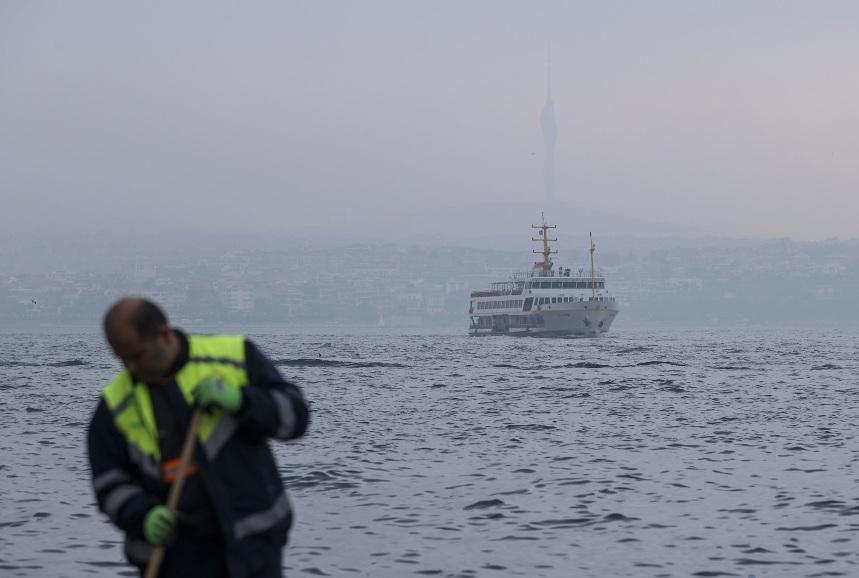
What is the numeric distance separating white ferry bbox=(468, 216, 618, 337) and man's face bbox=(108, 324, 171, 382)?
10706 cm

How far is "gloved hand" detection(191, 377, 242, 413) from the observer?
4508 mm

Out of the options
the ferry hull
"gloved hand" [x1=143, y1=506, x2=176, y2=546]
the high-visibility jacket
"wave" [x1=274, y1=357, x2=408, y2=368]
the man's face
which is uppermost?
the man's face

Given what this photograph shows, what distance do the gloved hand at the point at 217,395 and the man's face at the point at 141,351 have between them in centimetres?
15

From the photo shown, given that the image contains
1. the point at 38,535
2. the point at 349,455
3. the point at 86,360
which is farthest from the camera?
the point at 86,360

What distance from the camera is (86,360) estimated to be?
65.1 m

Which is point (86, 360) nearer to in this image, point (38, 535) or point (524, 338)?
point (38, 535)

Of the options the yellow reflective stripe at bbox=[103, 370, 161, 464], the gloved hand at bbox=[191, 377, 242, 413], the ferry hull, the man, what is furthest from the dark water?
the ferry hull

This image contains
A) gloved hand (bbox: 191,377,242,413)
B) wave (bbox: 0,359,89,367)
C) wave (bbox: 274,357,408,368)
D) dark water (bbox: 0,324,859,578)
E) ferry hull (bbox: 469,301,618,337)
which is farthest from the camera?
ferry hull (bbox: 469,301,618,337)

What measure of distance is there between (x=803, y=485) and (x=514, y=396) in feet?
63.9

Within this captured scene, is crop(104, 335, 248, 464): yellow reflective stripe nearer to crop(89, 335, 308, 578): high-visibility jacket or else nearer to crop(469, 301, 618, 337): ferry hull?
crop(89, 335, 308, 578): high-visibility jacket

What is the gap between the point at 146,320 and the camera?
4340 millimetres

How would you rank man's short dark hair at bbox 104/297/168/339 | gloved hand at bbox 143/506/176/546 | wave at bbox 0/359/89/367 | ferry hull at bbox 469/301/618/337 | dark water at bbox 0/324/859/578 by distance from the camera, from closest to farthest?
1. man's short dark hair at bbox 104/297/168/339
2. gloved hand at bbox 143/506/176/546
3. dark water at bbox 0/324/859/578
4. wave at bbox 0/359/89/367
5. ferry hull at bbox 469/301/618/337

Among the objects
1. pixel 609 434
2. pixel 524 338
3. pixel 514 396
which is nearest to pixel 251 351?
pixel 609 434

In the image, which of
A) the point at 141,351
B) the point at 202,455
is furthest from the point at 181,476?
the point at 141,351
